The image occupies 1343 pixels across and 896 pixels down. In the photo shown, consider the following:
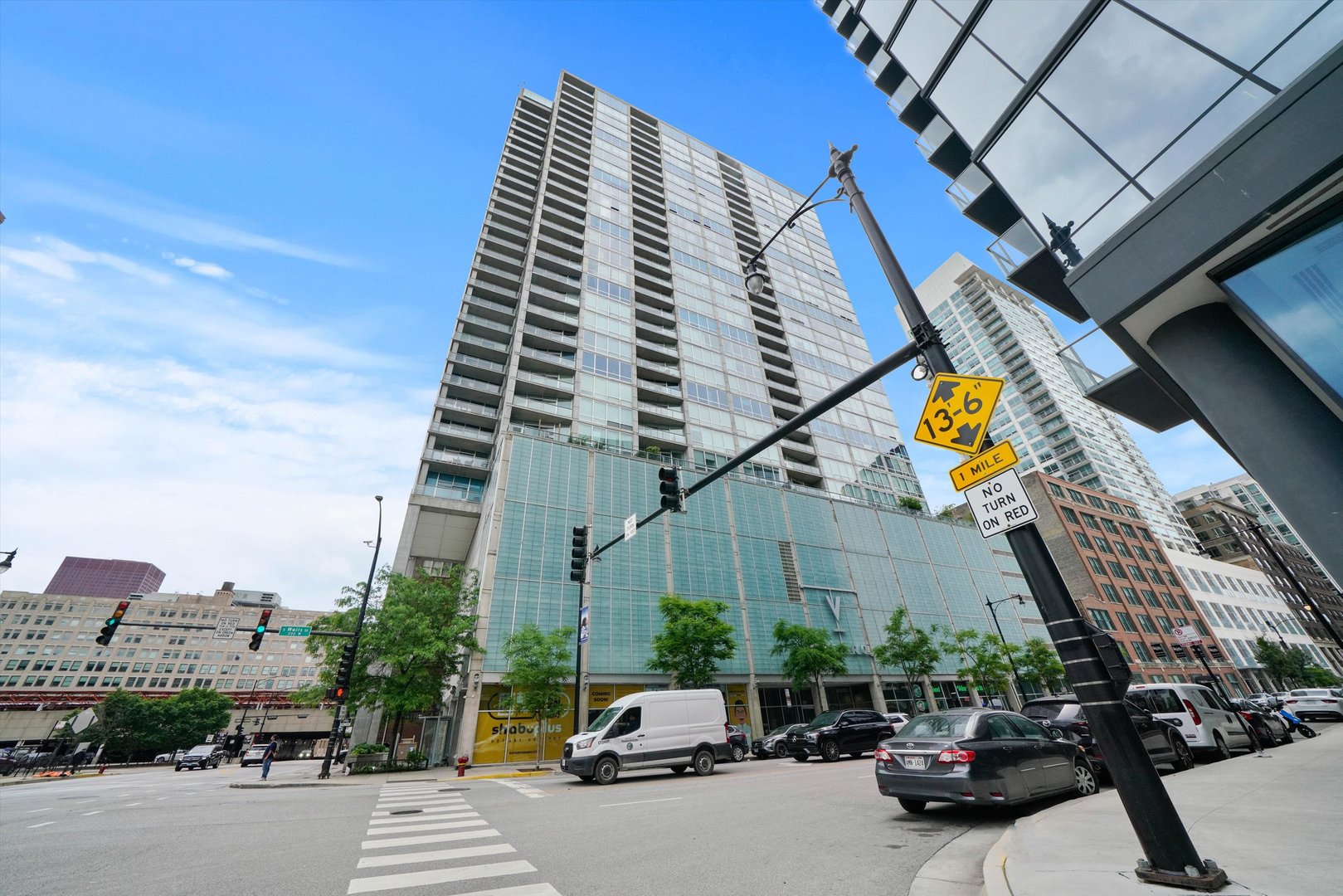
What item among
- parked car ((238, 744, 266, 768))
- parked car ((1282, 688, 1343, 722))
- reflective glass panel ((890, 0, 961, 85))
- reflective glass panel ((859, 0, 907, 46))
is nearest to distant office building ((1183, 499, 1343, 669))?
parked car ((1282, 688, 1343, 722))

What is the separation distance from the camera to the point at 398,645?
24.5 m

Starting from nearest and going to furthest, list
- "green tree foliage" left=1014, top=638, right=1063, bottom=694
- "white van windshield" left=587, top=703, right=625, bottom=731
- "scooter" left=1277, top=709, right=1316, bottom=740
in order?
"white van windshield" left=587, top=703, right=625, bottom=731
"scooter" left=1277, top=709, right=1316, bottom=740
"green tree foliage" left=1014, top=638, right=1063, bottom=694

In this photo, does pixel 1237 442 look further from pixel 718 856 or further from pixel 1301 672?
pixel 1301 672

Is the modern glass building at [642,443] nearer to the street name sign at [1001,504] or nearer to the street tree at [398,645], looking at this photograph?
the street tree at [398,645]

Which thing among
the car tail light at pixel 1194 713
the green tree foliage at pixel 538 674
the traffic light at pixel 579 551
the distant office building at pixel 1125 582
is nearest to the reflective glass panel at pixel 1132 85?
the car tail light at pixel 1194 713

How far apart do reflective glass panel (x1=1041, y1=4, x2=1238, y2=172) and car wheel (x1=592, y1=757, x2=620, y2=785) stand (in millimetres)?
16288

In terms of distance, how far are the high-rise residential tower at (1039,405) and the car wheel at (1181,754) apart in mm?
76425

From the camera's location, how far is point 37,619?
91.8 m

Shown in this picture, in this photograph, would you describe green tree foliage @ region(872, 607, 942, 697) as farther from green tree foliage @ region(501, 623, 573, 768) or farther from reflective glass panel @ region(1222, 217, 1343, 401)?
reflective glass panel @ region(1222, 217, 1343, 401)

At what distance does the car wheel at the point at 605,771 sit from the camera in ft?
45.8

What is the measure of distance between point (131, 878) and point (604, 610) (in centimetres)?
2610

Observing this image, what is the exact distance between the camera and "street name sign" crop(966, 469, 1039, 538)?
484 cm

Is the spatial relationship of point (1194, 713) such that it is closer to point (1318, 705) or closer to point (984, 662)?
point (1318, 705)

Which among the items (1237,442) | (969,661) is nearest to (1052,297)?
(1237,442)
